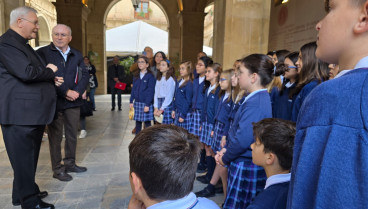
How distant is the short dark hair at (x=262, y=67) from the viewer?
2.23 metres

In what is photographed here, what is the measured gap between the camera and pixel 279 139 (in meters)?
1.60

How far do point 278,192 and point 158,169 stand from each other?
80cm

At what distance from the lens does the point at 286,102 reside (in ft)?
9.54

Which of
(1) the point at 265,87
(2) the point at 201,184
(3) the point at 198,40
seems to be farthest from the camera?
(3) the point at 198,40

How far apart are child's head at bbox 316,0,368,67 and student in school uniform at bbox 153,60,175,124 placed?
437 centimetres

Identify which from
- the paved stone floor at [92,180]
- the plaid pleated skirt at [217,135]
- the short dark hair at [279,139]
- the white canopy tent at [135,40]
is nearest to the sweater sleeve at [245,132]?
the short dark hair at [279,139]

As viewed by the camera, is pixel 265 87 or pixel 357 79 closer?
pixel 357 79

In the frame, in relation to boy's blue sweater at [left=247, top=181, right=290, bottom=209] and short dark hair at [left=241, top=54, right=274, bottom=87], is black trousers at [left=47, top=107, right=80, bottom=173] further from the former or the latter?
boy's blue sweater at [left=247, top=181, right=290, bottom=209]

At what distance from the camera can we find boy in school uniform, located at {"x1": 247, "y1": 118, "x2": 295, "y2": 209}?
1510mm

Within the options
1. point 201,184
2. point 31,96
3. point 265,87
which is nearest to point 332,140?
point 265,87

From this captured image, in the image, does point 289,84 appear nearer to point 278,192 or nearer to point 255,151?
point 255,151

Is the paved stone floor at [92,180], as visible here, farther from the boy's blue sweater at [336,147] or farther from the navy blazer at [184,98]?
the boy's blue sweater at [336,147]

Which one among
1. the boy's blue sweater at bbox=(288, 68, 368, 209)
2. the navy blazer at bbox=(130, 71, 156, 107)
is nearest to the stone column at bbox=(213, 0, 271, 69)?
the navy blazer at bbox=(130, 71, 156, 107)

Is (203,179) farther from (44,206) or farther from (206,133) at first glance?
(44,206)
